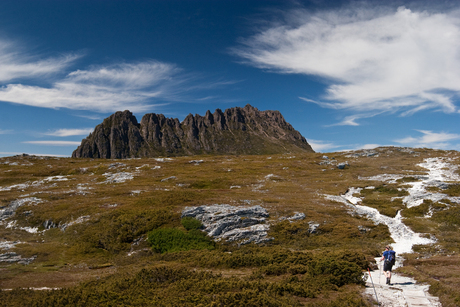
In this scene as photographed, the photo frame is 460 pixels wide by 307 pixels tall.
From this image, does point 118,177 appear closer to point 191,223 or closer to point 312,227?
point 191,223

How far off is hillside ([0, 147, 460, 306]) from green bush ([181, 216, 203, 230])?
222 millimetres

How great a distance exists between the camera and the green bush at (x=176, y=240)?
106 feet

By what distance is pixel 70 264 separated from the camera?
92.9ft

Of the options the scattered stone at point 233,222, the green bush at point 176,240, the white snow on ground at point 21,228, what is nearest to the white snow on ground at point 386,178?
the scattered stone at point 233,222

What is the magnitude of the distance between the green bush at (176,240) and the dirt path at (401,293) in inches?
770

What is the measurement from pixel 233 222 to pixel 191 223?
239 inches

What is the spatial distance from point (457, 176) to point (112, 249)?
87.9m

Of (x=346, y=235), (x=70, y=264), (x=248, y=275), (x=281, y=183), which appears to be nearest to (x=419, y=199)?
(x=346, y=235)

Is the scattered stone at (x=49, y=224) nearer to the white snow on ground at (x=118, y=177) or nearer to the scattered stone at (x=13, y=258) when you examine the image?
the scattered stone at (x=13, y=258)

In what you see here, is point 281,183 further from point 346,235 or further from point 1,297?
point 1,297

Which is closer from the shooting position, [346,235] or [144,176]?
[346,235]

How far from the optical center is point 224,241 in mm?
34031

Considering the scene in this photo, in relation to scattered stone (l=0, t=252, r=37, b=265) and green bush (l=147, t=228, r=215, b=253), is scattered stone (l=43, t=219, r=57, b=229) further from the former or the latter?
green bush (l=147, t=228, r=215, b=253)

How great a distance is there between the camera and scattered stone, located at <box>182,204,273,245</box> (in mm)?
34719
